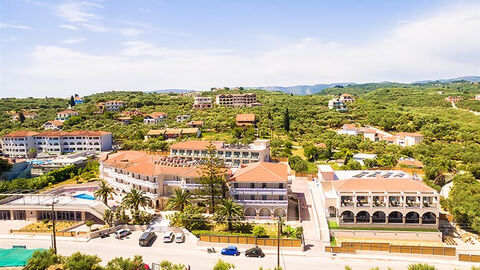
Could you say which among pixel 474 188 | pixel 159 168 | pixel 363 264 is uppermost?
pixel 159 168

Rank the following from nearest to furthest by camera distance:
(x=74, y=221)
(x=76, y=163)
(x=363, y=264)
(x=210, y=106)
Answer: (x=363, y=264) < (x=74, y=221) < (x=76, y=163) < (x=210, y=106)

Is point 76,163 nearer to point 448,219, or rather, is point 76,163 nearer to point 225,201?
point 225,201

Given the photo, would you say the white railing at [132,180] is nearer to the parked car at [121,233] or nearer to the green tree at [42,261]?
the parked car at [121,233]

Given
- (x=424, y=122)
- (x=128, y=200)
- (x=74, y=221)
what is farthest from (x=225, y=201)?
(x=424, y=122)

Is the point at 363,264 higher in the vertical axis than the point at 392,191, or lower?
lower

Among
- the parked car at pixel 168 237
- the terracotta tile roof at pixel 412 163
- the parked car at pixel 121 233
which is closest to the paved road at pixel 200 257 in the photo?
the parked car at pixel 168 237
